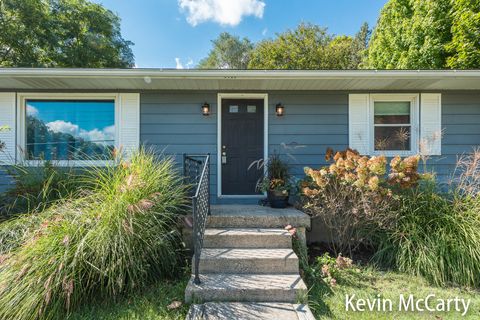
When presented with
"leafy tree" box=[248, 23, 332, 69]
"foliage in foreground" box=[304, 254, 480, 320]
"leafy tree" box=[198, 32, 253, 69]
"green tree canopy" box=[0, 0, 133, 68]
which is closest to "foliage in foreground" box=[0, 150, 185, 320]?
"foliage in foreground" box=[304, 254, 480, 320]

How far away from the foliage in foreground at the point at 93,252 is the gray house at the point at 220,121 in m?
1.88

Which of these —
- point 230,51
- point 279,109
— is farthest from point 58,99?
point 230,51

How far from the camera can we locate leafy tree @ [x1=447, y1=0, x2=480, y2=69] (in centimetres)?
780

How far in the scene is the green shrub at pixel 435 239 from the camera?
2.86 meters

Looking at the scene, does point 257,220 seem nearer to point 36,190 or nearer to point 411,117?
point 36,190

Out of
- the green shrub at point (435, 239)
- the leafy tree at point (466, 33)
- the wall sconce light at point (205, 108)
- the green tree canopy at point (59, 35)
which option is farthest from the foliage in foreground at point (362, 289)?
the green tree canopy at point (59, 35)

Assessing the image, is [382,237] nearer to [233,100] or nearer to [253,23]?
[233,100]

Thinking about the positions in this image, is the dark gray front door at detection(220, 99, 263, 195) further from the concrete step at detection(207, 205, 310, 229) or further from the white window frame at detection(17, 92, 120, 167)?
the white window frame at detection(17, 92, 120, 167)

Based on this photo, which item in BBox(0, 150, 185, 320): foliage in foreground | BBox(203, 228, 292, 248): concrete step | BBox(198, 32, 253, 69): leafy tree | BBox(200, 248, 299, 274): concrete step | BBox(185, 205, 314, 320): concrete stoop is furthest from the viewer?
BBox(198, 32, 253, 69): leafy tree

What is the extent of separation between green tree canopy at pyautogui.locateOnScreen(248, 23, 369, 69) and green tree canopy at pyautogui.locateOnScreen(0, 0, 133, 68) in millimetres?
9167

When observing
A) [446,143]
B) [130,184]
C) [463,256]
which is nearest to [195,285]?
[130,184]

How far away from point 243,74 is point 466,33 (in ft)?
27.8

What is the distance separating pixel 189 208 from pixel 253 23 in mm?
15462

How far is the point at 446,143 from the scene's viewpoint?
4.70m
